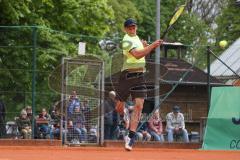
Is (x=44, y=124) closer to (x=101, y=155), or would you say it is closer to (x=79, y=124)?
(x=79, y=124)

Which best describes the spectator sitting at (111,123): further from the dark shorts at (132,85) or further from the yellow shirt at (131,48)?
the yellow shirt at (131,48)

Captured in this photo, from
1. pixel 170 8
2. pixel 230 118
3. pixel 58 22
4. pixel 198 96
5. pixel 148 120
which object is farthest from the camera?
pixel 170 8

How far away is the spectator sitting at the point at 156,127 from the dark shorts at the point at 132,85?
Result: 6913 millimetres

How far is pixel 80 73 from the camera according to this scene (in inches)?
800

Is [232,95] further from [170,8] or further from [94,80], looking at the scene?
[170,8]

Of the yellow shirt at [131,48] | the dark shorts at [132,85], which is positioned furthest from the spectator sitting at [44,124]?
the yellow shirt at [131,48]

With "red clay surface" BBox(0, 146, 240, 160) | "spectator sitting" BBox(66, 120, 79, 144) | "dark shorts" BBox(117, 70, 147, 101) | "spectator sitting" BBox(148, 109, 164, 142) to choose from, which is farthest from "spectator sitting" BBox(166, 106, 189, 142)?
"dark shorts" BBox(117, 70, 147, 101)

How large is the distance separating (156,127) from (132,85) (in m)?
7.26

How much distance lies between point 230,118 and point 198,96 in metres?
3.25

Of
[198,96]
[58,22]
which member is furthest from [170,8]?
[198,96]

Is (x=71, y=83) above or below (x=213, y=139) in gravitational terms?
above

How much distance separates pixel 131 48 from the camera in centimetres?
1399

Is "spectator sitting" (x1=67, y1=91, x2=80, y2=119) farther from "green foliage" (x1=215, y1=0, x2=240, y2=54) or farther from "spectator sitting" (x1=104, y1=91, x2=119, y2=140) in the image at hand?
"green foliage" (x1=215, y1=0, x2=240, y2=54)

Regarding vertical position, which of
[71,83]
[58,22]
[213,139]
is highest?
[58,22]
